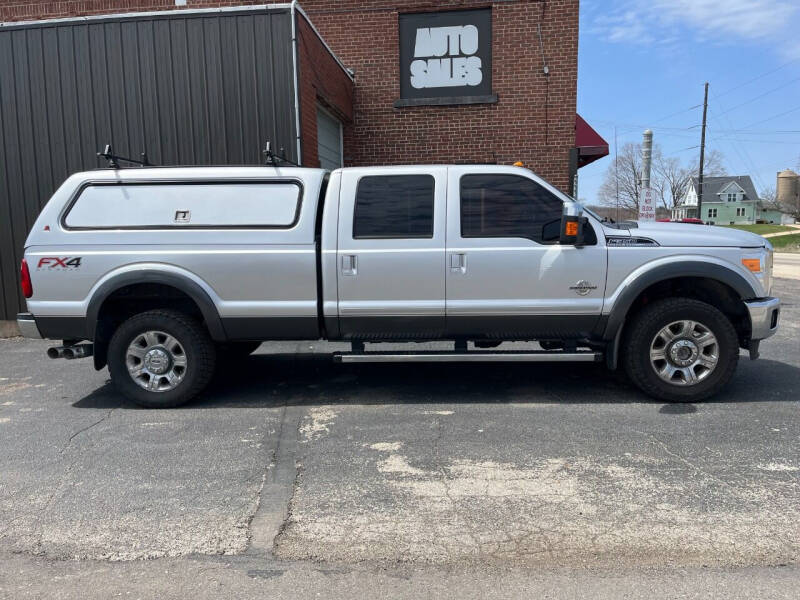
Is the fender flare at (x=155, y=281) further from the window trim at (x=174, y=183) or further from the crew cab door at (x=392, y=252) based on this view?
the crew cab door at (x=392, y=252)

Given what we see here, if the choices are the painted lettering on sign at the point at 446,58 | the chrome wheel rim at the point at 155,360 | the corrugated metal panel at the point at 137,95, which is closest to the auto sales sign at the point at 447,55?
the painted lettering on sign at the point at 446,58

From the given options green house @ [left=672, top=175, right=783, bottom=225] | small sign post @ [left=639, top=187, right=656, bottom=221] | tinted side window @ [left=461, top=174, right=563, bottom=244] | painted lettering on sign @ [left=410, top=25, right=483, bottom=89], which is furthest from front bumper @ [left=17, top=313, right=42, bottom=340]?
green house @ [left=672, top=175, right=783, bottom=225]

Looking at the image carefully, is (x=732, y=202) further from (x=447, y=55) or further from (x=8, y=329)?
(x=8, y=329)

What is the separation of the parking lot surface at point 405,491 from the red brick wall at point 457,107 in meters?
6.71

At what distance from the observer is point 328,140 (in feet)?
35.0

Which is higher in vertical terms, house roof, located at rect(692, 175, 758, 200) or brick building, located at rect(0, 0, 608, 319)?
house roof, located at rect(692, 175, 758, 200)

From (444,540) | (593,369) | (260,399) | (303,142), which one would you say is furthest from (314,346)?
(444,540)

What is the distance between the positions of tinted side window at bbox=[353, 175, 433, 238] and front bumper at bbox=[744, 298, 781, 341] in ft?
8.95

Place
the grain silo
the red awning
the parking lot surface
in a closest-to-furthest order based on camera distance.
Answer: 1. the parking lot surface
2. the red awning
3. the grain silo

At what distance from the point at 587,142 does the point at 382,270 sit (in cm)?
853

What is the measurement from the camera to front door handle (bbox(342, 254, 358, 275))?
5047 mm

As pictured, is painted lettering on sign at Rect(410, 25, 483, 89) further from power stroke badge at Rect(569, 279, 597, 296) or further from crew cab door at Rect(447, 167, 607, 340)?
power stroke badge at Rect(569, 279, 597, 296)

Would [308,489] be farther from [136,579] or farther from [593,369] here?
[593,369]

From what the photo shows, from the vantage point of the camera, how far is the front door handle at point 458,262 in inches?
198
